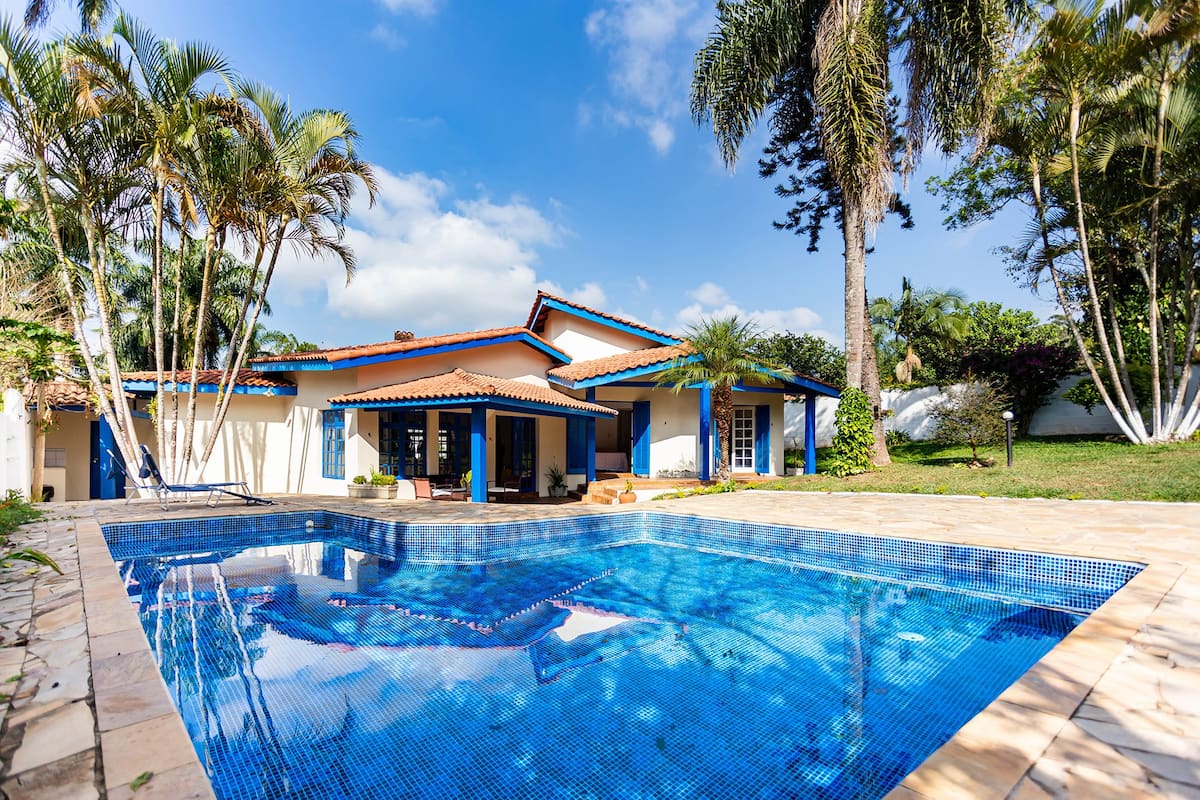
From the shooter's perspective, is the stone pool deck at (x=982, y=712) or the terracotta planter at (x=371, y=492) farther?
the terracotta planter at (x=371, y=492)

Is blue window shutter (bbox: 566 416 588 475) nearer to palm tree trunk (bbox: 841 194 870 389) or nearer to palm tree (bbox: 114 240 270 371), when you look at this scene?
palm tree trunk (bbox: 841 194 870 389)

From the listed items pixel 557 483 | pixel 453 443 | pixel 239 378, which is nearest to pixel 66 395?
pixel 239 378

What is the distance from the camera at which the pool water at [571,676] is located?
365cm

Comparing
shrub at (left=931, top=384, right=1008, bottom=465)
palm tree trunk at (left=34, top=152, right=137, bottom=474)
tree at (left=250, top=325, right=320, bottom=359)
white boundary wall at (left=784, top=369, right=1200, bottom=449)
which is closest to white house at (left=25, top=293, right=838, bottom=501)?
palm tree trunk at (left=34, top=152, right=137, bottom=474)

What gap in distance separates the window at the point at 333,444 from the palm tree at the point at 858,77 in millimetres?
13070

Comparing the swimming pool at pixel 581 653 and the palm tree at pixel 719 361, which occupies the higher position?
the palm tree at pixel 719 361

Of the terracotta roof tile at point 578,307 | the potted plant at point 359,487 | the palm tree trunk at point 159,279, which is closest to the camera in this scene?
the palm tree trunk at point 159,279

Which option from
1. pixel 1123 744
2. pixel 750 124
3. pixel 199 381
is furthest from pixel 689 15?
pixel 1123 744

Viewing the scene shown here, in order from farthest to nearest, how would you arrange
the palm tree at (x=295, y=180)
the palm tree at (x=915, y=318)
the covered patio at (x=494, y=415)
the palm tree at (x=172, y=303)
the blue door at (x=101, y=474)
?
the palm tree at (x=915, y=318)
the palm tree at (x=172, y=303)
the blue door at (x=101, y=474)
the covered patio at (x=494, y=415)
the palm tree at (x=295, y=180)

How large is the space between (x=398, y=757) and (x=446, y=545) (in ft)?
19.6

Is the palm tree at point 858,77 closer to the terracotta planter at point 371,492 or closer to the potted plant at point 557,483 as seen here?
the potted plant at point 557,483

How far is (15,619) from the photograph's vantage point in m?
4.88

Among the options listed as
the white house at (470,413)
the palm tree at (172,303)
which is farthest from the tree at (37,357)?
the palm tree at (172,303)

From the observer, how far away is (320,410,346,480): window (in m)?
14.8
